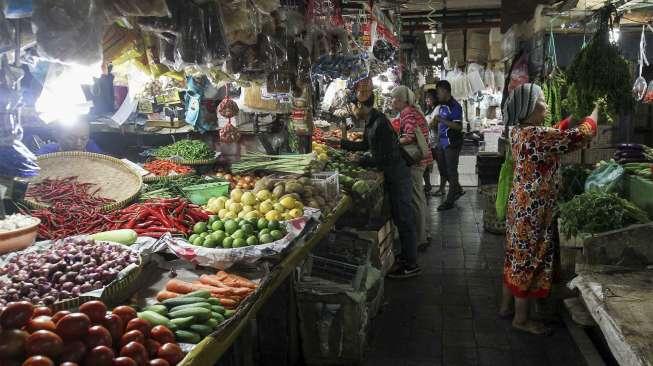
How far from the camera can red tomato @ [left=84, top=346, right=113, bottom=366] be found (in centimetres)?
158

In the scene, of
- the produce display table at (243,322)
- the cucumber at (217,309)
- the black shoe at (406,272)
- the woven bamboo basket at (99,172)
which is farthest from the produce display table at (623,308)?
the woven bamboo basket at (99,172)

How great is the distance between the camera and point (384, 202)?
656 centimetres

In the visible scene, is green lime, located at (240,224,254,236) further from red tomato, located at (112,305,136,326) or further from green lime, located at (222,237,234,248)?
red tomato, located at (112,305,136,326)

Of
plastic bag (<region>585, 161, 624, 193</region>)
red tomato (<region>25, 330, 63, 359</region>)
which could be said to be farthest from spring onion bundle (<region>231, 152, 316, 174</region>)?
red tomato (<region>25, 330, 63, 359</region>)

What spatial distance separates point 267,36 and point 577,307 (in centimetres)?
329

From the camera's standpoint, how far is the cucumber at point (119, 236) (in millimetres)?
2926

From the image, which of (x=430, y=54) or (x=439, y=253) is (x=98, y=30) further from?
(x=430, y=54)

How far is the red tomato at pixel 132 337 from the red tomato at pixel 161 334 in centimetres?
9

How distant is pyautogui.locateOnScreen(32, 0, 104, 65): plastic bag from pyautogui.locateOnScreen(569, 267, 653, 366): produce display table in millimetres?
2798

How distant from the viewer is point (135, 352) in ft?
5.53

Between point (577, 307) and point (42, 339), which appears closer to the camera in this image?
point (42, 339)

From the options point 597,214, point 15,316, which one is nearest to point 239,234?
point 15,316

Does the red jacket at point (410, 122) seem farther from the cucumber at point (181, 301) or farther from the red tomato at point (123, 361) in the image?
the red tomato at point (123, 361)

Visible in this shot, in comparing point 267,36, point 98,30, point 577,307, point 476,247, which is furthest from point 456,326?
point 98,30
